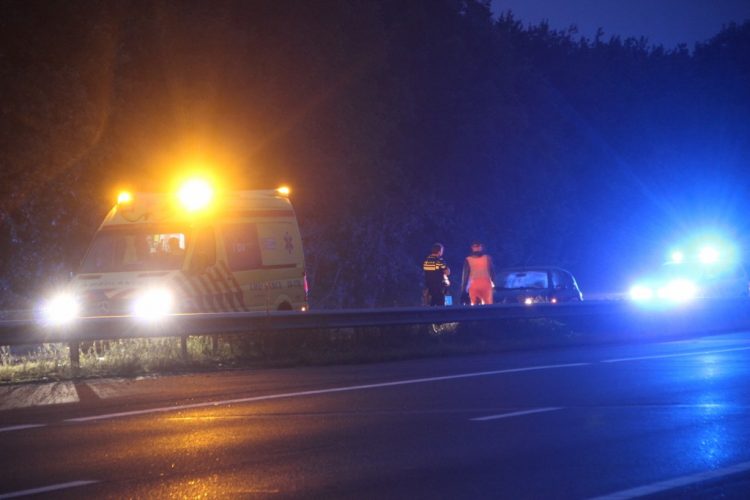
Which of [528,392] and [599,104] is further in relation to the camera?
[599,104]

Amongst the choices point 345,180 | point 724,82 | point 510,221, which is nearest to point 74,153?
point 345,180

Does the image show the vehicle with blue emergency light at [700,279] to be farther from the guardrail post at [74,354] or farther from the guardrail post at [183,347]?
the guardrail post at [74,354]

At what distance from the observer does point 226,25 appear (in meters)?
35.9

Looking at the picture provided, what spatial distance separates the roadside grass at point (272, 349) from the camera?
15727 millimetres

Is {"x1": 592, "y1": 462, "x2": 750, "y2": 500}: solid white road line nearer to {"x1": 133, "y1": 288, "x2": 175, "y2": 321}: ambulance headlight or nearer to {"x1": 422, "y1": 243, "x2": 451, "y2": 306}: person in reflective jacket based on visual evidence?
{"x1": 133, "y1": 288, "x2": 175, "y2": 321}: ambulance headlight

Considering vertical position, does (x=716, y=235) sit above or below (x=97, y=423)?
above

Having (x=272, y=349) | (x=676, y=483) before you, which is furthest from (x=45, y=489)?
(x=272, y=349)

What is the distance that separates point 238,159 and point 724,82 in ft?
194

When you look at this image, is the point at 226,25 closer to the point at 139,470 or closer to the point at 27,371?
the point at 27,371

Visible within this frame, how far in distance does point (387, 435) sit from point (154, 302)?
9194mm

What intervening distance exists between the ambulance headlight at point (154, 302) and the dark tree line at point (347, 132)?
11353 mm

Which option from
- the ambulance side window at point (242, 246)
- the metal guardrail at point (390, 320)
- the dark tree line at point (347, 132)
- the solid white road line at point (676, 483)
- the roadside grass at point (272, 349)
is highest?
the dark tree line at point (347, 132)

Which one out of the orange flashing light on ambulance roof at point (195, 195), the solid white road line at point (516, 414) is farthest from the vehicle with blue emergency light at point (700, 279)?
the solid white road line at point (516, 414)

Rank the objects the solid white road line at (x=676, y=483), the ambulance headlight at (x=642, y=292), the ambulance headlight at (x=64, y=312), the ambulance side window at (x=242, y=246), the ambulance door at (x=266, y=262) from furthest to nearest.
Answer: the ambulance headlight at (x=642, y=292) → the ambulance door at (x=266, y=262) → the ambulance side window at (x=242, y=246) → the ambulance headlight at (x=64, y=312) → the solid white road line at (x=676, y=483)
